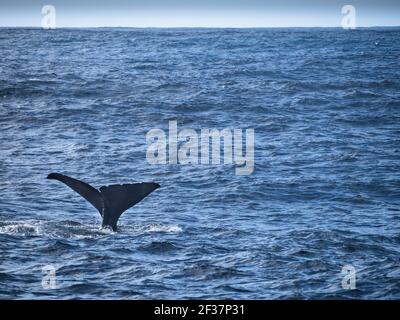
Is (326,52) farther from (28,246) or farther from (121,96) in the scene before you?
(28,246)

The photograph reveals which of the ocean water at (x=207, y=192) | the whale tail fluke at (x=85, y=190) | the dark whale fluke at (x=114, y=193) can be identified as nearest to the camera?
the ocean water at (x=207, y=192)

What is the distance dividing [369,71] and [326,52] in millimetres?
21415

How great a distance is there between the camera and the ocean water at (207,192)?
1406 centimetres

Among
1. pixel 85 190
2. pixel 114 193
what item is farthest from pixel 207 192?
pixel 85 190

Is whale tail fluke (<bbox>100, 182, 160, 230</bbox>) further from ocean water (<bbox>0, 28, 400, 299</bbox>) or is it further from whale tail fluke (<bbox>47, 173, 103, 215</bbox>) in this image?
ocean water (<bbox>0, 28, 400, 299</bbox>)

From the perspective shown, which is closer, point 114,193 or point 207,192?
point 114,193

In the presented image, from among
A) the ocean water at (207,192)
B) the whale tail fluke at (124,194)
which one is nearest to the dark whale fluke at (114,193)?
the whale tail fluke at (124,194)

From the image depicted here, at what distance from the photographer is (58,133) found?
32.5 metres

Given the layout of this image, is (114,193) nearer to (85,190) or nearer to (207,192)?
(85,190)

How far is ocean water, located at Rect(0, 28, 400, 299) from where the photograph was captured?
14062 millimetres

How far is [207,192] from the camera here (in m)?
22.2

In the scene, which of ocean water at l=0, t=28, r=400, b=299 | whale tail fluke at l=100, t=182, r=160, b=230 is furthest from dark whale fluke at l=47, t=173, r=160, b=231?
ocean water at l=0, t=28, r=400, b=299

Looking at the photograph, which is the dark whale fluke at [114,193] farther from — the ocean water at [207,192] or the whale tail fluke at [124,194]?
the ocean water at [207,192]
